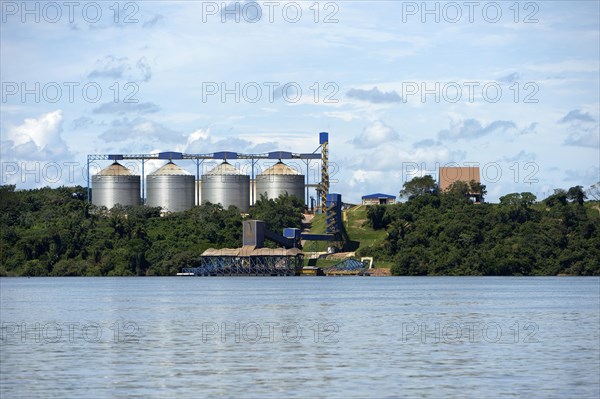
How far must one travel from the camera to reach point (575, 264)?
196750 mm

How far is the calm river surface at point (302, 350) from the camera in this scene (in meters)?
44.0

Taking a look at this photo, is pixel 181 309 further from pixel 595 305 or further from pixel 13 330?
pixel 595 305

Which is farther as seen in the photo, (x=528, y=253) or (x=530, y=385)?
(x=528, y=253)

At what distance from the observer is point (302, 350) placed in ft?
190

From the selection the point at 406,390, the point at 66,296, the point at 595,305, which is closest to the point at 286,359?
the point at 406,390

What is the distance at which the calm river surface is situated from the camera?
4400 cm

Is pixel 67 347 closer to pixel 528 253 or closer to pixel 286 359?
pixel 286 359

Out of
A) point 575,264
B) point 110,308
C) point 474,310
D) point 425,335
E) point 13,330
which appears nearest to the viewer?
point 425,335

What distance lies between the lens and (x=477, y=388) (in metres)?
43.7

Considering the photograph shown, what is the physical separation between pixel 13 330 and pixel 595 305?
53.6m

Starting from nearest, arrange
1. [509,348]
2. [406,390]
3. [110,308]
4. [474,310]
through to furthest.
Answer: [406,390] → [509,348] → [474,310] → [110,308]

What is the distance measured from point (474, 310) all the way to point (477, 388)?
49207 mm

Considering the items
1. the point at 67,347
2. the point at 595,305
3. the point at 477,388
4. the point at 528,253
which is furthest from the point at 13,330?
the point at 528,253

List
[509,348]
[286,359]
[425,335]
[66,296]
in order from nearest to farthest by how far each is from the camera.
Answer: [286,359], [509,348], [425,335], [66,296]
